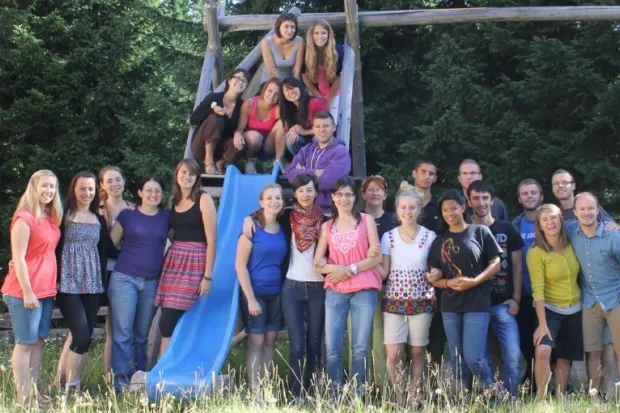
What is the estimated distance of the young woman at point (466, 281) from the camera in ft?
16.0

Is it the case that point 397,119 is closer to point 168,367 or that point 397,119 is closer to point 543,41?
point 543,41

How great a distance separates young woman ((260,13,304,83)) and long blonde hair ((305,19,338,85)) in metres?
0.12

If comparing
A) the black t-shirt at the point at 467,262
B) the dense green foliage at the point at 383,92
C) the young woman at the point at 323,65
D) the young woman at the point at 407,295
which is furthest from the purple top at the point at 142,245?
the dense green foliage at the point at 383,92

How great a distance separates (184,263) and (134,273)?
0.36 metres

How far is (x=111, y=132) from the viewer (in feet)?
43.1

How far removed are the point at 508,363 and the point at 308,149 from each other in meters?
2.32

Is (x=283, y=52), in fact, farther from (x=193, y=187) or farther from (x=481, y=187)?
(x=481, y=187)

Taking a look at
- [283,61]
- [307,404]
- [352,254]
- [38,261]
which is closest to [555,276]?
[352,254]

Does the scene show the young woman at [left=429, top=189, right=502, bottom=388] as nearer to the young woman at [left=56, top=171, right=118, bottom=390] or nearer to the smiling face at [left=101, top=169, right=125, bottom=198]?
the young woman at [left=56, top=171, right=118, bottom=390]

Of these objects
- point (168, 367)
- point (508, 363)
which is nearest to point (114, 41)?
point (168, 367)

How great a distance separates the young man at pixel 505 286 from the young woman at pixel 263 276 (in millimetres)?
1392

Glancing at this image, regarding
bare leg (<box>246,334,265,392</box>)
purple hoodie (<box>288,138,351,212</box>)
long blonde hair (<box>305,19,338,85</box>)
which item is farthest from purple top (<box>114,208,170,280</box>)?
long blonde hair (<box>305,19,338,85</box>)

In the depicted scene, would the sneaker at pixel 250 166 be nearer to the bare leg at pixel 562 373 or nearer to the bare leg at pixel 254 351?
the bare leg at pixel 254 351

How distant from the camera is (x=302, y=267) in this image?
16.7ft
